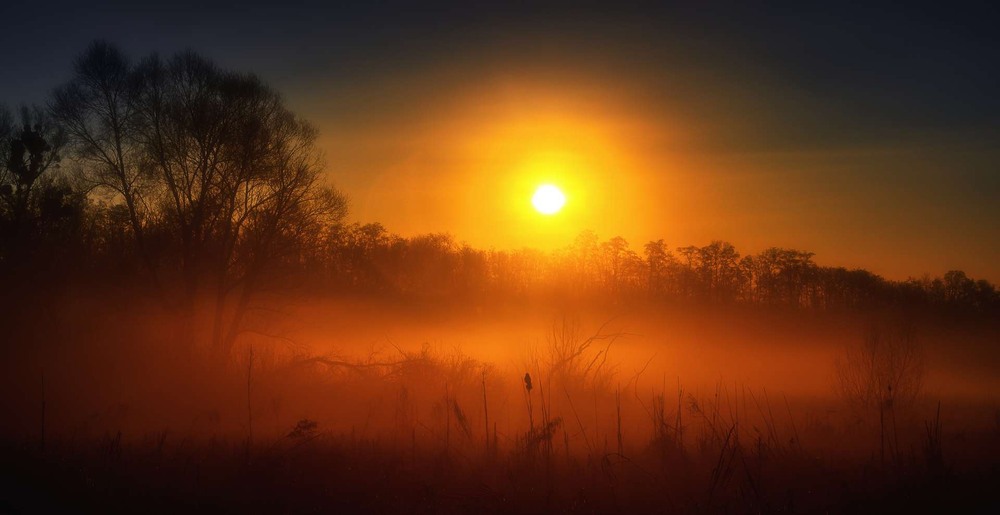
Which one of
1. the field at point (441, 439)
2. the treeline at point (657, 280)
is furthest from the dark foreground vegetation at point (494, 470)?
the treeline at point (657, 280)

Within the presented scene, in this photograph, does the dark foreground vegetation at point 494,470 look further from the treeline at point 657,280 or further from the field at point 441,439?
the treeline at point 657,280

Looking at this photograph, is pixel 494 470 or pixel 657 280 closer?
pixel 494 470

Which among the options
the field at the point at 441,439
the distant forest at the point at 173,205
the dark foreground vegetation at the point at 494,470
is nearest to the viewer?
the dark foreground vegetation at the point at 494,470

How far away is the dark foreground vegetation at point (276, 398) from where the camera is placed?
35.9ft

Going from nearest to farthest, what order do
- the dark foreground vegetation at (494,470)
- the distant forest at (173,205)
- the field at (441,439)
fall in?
the dark foreground vegetation at (494,470)
the field at (441,439)
the distant forest at (173,205)

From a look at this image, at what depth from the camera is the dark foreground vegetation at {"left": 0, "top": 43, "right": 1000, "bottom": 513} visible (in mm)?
10953

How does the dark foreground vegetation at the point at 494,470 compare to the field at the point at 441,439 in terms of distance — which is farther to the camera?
the field at the point at 441,439

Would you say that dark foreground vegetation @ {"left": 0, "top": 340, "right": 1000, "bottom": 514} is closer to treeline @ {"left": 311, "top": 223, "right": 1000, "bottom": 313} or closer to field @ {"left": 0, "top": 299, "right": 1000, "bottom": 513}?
field @ {"left": 0, "top": 299, "right": 1000, "bottom": 513}

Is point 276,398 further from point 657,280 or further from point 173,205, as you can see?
point 657,280

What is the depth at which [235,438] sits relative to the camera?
632 inches

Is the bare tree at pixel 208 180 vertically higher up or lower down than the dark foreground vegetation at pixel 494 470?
higher up

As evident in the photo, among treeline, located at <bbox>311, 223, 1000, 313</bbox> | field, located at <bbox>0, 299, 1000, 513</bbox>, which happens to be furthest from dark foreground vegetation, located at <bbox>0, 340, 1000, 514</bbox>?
treeline, located at <bbox>311, 223, 1000, 313</bbox>

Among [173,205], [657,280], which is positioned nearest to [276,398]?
[173,205]

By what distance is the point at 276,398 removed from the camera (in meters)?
22.7
